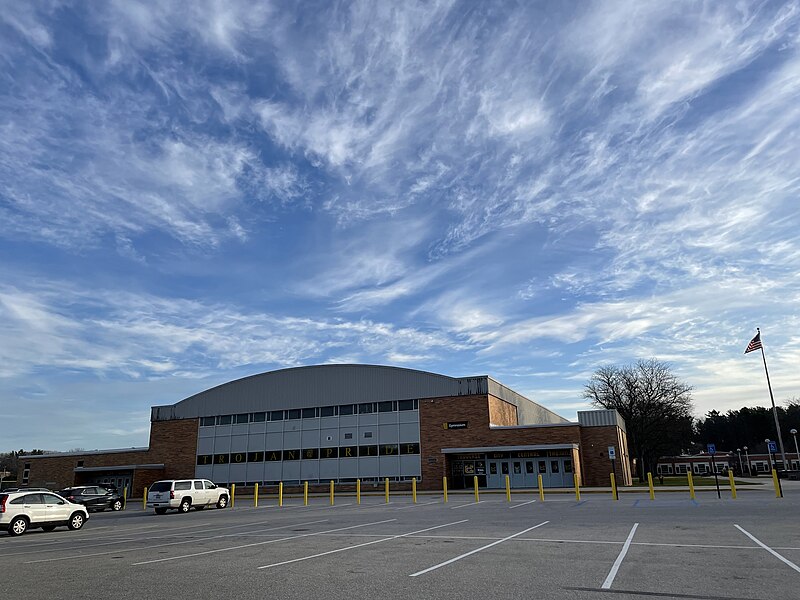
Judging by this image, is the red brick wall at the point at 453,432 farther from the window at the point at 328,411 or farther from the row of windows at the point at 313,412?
the window at the point at 328,411

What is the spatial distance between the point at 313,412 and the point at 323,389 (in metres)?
1.92

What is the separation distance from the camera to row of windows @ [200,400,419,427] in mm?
46312

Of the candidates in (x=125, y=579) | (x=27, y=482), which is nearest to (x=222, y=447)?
(x=27, y=482)

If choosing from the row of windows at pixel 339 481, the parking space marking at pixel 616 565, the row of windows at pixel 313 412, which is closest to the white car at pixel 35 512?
the parking space marking at pixel 616 565

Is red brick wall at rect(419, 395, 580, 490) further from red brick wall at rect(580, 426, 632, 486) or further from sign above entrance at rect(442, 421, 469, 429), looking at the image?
red brick wall at rect(580, 426, 632, 486)

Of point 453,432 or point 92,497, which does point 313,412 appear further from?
point 92,497

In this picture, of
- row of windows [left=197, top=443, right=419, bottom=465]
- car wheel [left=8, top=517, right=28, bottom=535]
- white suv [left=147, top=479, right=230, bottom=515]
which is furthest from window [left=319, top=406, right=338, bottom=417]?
car wheel [left=8, top=517, right=28, bottom=535]

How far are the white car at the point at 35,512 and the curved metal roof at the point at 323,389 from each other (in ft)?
85.0

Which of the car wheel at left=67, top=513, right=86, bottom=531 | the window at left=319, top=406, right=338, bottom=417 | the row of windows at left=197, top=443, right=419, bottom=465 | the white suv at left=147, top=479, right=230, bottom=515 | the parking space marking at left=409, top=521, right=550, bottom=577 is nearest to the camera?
the parking space marking at left=409, top=521, right=550, bottom=577

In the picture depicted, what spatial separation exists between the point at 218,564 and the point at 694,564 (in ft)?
25.8

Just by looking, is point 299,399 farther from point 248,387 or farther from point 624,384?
point 624,384

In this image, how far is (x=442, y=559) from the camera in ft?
36.2

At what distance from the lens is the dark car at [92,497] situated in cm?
3356

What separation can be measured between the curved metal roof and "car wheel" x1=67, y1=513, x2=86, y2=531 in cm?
2574
